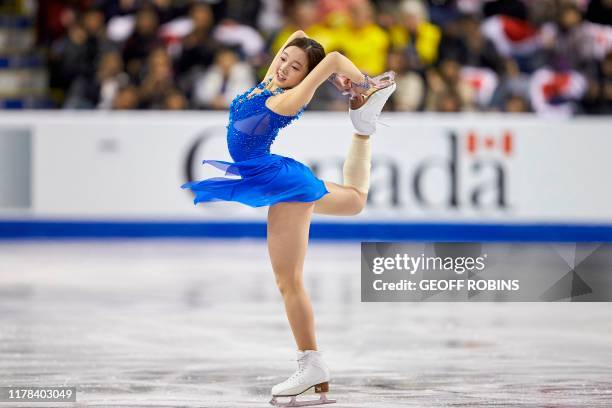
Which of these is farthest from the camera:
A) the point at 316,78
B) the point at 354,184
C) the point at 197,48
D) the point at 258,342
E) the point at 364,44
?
the point at 197,48

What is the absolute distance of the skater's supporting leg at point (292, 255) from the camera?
190 inches

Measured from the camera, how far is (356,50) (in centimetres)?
1318

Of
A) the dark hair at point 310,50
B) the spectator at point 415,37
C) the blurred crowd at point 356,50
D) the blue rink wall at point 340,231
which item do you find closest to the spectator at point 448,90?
the blurred crowd at point 356,50

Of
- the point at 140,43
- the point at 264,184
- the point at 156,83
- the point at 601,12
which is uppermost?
the point at 601,12

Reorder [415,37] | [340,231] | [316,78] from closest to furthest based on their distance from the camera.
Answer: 1. [316,78]
2. [340,231]
3. [415,37]

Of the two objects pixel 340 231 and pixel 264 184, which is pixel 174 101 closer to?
pixel 340 231

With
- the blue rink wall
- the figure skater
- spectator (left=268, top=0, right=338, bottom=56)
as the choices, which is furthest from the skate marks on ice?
spectator (left=268, top=0, right=338, bottom=56)

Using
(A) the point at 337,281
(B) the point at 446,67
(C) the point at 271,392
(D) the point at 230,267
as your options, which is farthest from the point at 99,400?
(B) the point at 446,67

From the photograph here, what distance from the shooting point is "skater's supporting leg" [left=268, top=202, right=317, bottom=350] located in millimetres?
4820

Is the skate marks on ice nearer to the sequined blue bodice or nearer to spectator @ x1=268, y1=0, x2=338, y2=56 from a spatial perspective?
the sequined blue bodice

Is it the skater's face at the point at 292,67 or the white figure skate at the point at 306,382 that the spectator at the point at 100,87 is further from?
the white figure skate at the point at 306,382

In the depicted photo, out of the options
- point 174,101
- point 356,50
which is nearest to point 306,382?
point 174,101

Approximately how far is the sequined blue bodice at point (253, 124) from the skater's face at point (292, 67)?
0.05 m

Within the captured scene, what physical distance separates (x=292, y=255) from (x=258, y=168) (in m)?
0.39
